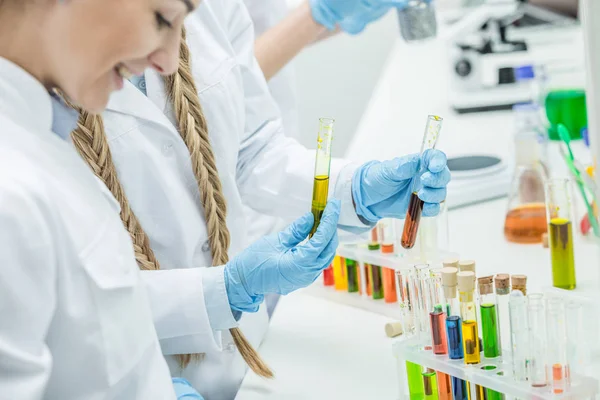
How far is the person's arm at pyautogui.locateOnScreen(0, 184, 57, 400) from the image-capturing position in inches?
35.5

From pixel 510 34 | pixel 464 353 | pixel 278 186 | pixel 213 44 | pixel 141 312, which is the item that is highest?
pixel 510 34

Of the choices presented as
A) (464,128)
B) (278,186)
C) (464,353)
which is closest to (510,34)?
Answer: (464,128)

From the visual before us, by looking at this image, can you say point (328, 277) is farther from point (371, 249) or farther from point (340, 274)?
point (371, 249)

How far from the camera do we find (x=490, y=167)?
231cm

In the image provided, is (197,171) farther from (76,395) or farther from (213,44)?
(76,395)

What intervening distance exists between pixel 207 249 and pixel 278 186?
244 mm

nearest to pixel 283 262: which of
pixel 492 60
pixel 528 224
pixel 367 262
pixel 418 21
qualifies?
pixel 367 262

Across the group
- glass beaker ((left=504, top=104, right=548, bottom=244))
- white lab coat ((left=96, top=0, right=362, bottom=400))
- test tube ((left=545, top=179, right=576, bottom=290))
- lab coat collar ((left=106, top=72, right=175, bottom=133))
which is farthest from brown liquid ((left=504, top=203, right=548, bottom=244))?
lab coat collar ((left=106, top=72, right=175, bottom=133))

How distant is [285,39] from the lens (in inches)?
86.2

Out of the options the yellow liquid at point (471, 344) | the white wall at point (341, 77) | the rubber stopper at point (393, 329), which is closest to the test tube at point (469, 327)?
the yellow liquid at point (471, 344)

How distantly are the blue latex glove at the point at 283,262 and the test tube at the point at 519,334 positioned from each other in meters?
0.33

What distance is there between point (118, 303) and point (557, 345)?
2.06 ft

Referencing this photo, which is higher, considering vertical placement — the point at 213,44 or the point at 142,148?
the point at 213,44

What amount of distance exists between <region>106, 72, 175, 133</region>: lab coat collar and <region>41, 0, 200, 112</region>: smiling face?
0.49 m
